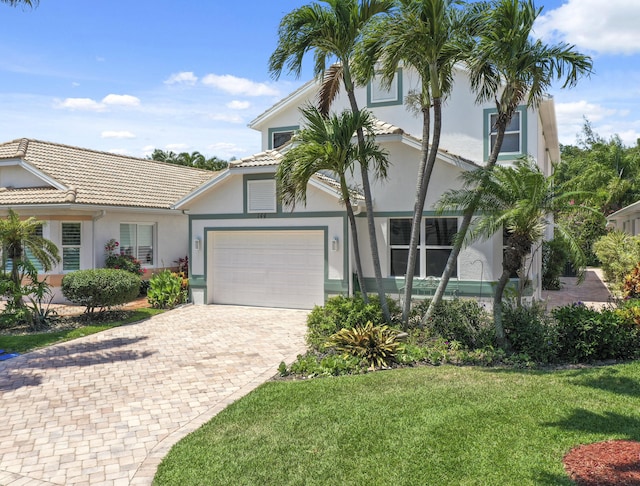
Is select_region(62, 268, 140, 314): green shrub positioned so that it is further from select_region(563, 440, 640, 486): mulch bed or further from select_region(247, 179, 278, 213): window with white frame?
select_region(563, 440, 640, 486): mulch bed

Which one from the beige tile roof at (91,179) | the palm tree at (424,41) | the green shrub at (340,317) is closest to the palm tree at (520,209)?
the palm tree at (424,41)

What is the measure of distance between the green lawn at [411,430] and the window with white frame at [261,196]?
26.8 ft

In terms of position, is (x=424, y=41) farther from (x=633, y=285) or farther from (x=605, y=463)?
(x=633, y=285)

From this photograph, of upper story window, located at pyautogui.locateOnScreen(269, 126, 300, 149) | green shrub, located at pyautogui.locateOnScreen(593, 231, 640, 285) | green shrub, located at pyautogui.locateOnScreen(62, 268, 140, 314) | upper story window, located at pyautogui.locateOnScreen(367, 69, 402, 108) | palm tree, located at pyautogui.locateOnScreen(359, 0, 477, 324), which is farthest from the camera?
upper story window, located at pyautogui.locateOnScreen(269, 126, 300, 149)

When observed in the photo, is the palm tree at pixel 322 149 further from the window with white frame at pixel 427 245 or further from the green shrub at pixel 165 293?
the green shrub at pixel 165 293

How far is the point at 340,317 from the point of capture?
10.7 metres

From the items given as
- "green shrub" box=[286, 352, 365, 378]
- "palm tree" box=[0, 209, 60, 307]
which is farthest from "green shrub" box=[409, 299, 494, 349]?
"palm tree" box=[0, 209, 60, 307]

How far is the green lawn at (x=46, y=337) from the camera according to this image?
10.9 meters

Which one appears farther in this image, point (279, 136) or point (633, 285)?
point (279, 136)

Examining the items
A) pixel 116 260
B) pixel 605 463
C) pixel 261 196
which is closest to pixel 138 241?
pixel 116 260

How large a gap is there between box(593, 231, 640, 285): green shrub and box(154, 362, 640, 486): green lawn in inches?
382

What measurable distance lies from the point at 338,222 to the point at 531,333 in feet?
22.0

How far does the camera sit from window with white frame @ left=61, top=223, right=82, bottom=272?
17.2 meters

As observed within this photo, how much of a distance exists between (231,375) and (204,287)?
307 inches
